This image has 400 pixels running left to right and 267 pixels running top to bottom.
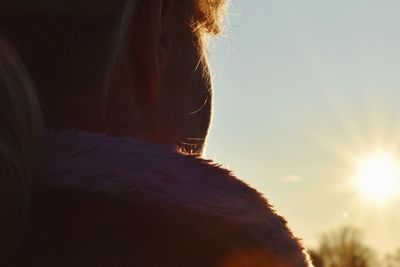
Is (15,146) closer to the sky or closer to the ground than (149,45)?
closer to the ground

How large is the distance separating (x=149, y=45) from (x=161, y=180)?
0.40 meters

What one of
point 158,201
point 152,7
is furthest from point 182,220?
point 152,7

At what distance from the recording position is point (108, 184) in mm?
1108

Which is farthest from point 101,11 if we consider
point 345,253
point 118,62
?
point 345,253


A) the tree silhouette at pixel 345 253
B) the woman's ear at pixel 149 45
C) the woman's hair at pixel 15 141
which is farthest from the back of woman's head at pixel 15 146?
the tree silhouette at pixel 345 253

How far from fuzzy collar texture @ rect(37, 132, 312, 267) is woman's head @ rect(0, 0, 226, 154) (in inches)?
7.4

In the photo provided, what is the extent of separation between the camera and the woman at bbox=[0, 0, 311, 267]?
109 cm

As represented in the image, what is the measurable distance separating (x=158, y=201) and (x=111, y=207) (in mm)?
57

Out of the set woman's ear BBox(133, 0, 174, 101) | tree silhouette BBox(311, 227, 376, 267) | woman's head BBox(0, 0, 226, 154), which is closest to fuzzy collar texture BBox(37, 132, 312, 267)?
woman's head BBox(0, 0, 226, 154)

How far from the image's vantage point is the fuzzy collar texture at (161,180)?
111cm

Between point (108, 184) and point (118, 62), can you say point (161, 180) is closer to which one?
point (108, 184)

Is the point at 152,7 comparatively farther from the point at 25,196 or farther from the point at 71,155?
the point at 25,196

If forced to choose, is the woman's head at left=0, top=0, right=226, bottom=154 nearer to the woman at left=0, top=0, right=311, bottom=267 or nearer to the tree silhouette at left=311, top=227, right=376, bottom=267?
the woman at left=0, top=0, right=311, bottom=267

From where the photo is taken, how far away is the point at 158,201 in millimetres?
1111
